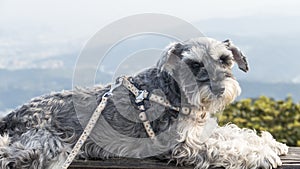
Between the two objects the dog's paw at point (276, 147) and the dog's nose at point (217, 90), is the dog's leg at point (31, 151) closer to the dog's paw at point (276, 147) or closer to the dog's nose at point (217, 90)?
the dog's nose at point (217, 90)

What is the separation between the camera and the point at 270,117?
7613mm

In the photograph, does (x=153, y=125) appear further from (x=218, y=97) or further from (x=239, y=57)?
(x=239, y=57)

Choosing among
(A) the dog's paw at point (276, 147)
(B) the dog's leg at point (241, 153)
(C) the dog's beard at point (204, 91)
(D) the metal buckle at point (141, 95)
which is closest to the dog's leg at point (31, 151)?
(D) the metal buckle at point (141, 95)

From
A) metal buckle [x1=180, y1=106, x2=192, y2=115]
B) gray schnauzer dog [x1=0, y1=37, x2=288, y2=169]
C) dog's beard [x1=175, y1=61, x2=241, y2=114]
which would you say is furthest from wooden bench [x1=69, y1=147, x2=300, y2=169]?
dog's beard [x1=175, y1=61, x2=241, y2=114]

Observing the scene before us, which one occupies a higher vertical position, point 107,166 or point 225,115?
point 107,166

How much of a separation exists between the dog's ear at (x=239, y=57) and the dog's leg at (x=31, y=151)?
143cm

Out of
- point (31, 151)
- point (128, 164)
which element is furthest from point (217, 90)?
point (31, 151)

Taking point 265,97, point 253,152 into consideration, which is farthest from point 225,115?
point 253,152

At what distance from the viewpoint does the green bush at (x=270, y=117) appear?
24.3ft

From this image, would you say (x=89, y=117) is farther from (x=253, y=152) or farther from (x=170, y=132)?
(x=253, y=152)

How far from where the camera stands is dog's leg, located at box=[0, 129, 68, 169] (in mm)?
4375

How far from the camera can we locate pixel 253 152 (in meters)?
4.43

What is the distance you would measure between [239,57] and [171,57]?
52 cm

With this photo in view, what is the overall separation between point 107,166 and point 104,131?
10.8 inches
